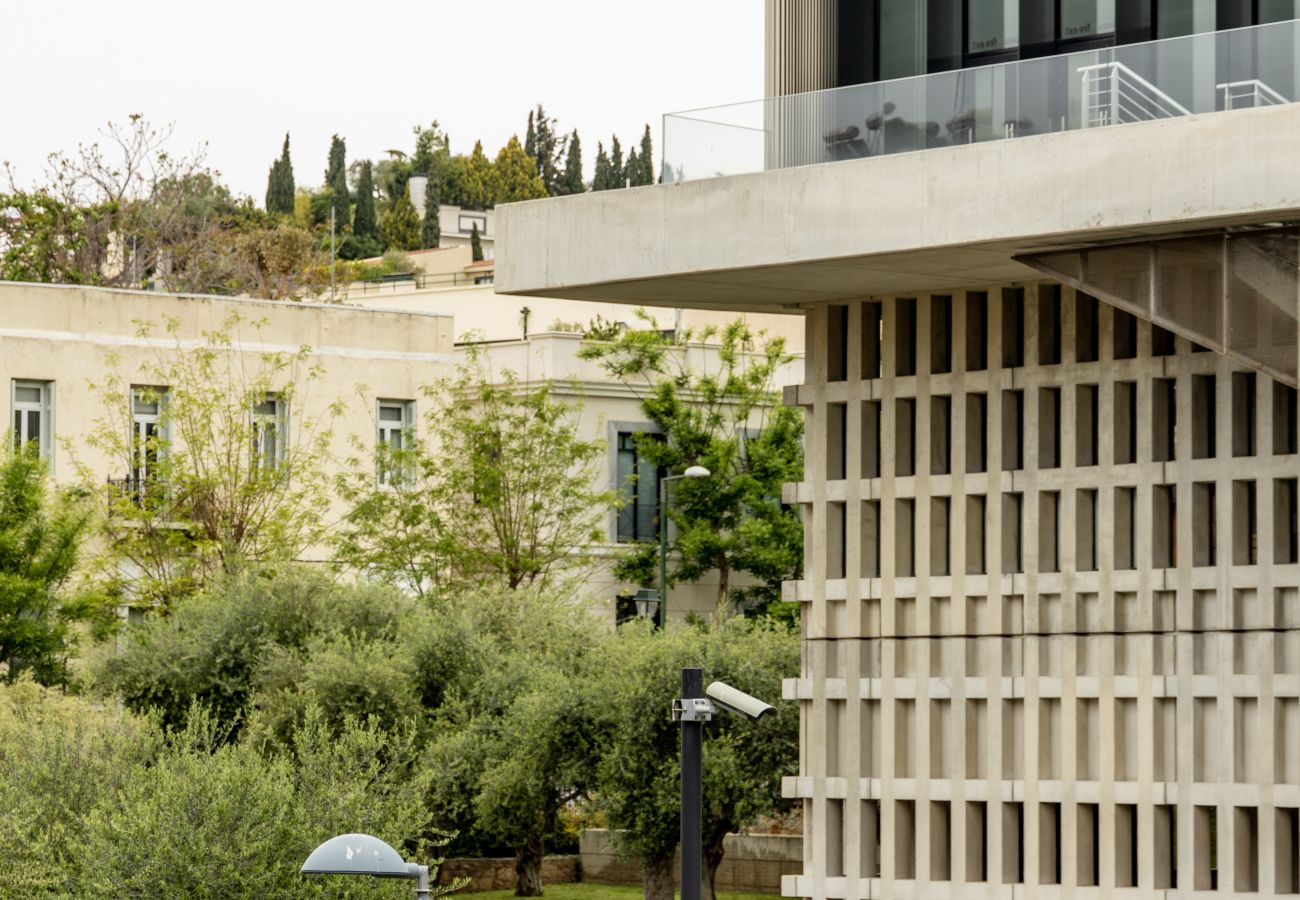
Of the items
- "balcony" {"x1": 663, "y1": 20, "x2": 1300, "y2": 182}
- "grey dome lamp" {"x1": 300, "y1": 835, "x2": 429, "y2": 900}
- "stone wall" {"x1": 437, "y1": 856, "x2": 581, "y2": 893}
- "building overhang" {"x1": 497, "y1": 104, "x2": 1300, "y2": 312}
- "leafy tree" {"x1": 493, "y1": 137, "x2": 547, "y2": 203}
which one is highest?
"leafy tree" {"x1": 493, "y1": 137, "x2": 547, "y2": 203}

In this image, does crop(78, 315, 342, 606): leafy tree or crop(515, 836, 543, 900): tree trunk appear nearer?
crop(515, 836, 543, 900): tree trunk

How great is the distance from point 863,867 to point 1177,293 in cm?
627

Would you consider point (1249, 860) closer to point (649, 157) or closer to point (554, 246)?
point (554, 246)

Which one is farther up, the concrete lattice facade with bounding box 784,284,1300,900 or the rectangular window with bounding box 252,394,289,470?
the rectangular window with bounding box 252,394,289,470

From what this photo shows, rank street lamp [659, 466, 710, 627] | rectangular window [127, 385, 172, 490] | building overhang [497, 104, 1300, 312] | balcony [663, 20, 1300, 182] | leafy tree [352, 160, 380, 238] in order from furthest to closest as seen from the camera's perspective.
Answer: leafy tree [352, 160, 380, 238] < street lamp [659, 466, 710, 627] < rectangular window [127, 385, 172, 490] < balcony [663, 20, 1300, 182] < building overhang [497, 104, 1300, 312]

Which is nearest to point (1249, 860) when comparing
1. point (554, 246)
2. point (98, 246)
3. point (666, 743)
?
point (554, 246)

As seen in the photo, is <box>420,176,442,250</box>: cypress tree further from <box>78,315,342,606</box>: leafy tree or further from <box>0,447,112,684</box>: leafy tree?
<box>0,447,112,684</box>: leafy tree

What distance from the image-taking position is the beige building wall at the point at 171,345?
49188 millimetres

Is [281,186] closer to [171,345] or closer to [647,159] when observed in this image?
[647,159]

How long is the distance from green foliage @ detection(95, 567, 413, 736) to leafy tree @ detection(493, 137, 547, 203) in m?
110

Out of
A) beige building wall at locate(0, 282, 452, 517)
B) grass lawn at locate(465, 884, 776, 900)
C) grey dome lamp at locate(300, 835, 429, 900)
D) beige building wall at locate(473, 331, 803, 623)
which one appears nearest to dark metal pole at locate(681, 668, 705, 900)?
grey dome lamp at locate(300, 835, 429, 900)

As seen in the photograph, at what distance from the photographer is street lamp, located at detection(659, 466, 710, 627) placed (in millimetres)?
50844

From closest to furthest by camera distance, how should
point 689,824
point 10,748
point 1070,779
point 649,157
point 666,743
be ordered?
point 689,824, point 1070,779, point 10,748, point 666,743, point 649,157

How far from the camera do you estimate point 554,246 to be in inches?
899
